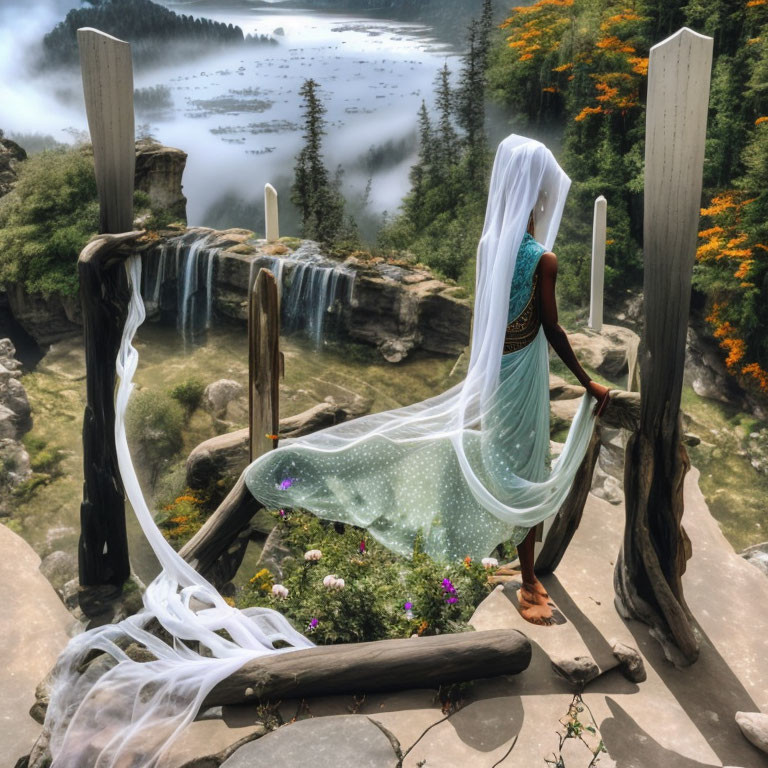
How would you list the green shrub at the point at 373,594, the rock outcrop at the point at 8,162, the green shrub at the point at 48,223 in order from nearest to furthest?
the green shrub at the point at 373,594 → the green shrub at the point at 48,223 → the rock outcrop at the point at 8,162

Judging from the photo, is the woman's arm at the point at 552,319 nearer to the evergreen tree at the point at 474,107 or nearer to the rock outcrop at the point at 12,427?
the rock outcrop at the point at 12,427

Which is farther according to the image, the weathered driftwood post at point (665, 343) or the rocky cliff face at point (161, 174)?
the rocky cliff face at point (161, 174)

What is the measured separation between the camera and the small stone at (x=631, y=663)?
3.15m

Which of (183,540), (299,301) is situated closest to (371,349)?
(299,301)

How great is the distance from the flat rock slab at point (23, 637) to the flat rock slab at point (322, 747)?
1.38 meters

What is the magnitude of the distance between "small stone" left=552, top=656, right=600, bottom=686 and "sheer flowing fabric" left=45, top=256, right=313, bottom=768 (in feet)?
3.50

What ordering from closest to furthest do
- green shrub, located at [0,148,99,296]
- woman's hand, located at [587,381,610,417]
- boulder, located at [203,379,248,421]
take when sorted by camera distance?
woman's hand, located at [587,381,610,417] → boulder, located at [203,379,248,421] → green shrub, located at [0,148,99,296]

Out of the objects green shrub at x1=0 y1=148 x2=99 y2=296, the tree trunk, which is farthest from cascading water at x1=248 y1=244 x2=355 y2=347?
the tree trunk

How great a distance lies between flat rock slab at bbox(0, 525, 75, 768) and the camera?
3551mm

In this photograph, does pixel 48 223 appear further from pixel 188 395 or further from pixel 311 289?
pixel 311 289

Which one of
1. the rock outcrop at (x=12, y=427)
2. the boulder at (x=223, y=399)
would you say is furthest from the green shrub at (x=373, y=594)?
the rock outcrop at (x=12, y=427)

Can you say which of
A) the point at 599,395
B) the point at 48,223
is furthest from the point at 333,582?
the point at 48,223

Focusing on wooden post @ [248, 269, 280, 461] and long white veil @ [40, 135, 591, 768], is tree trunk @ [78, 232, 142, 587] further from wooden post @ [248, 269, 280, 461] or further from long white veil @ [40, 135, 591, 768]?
long white veil @ [40, 135, 591, 768]

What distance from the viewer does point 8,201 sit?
37.9 ft
